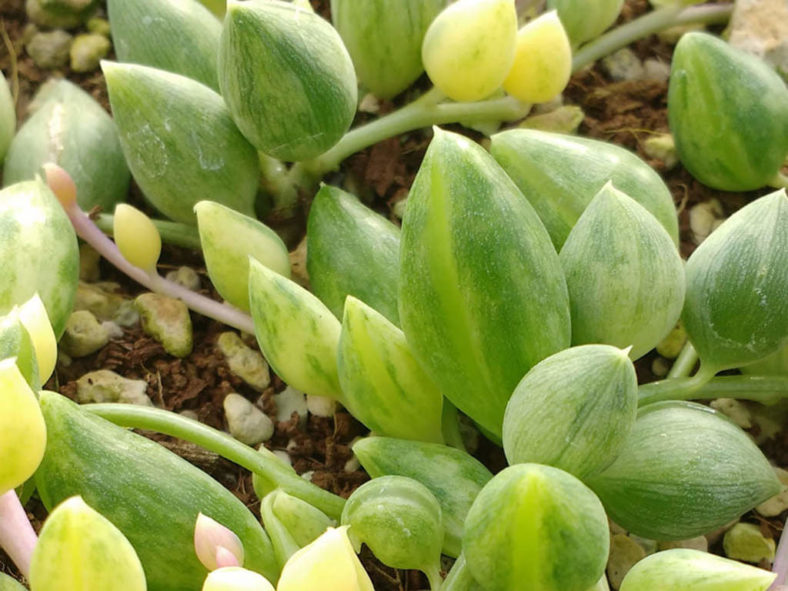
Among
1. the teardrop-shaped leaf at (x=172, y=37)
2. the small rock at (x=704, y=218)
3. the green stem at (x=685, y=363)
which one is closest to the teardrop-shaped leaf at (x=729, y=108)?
the small rock at (x=704, y=218)

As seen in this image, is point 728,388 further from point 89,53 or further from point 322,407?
point 89,53

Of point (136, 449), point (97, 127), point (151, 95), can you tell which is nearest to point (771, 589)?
point (136, 449)

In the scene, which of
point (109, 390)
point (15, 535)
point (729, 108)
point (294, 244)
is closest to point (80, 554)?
point (15, 535)

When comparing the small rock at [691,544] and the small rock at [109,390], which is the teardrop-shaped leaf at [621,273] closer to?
the small rock at [691,544]

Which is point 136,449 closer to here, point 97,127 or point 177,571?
point 177,571

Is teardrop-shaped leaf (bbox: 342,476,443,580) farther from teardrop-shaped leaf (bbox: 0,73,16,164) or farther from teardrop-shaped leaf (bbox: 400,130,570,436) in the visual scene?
teardrop-shaped leaf (bbox: 0,73,16,164)

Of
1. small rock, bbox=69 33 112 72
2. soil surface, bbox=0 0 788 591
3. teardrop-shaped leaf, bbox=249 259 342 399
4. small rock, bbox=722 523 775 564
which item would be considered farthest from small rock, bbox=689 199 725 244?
small rock, bbox=69 33 112 72

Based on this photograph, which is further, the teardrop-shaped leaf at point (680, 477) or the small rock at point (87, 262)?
the small rock at point (87, 262)
